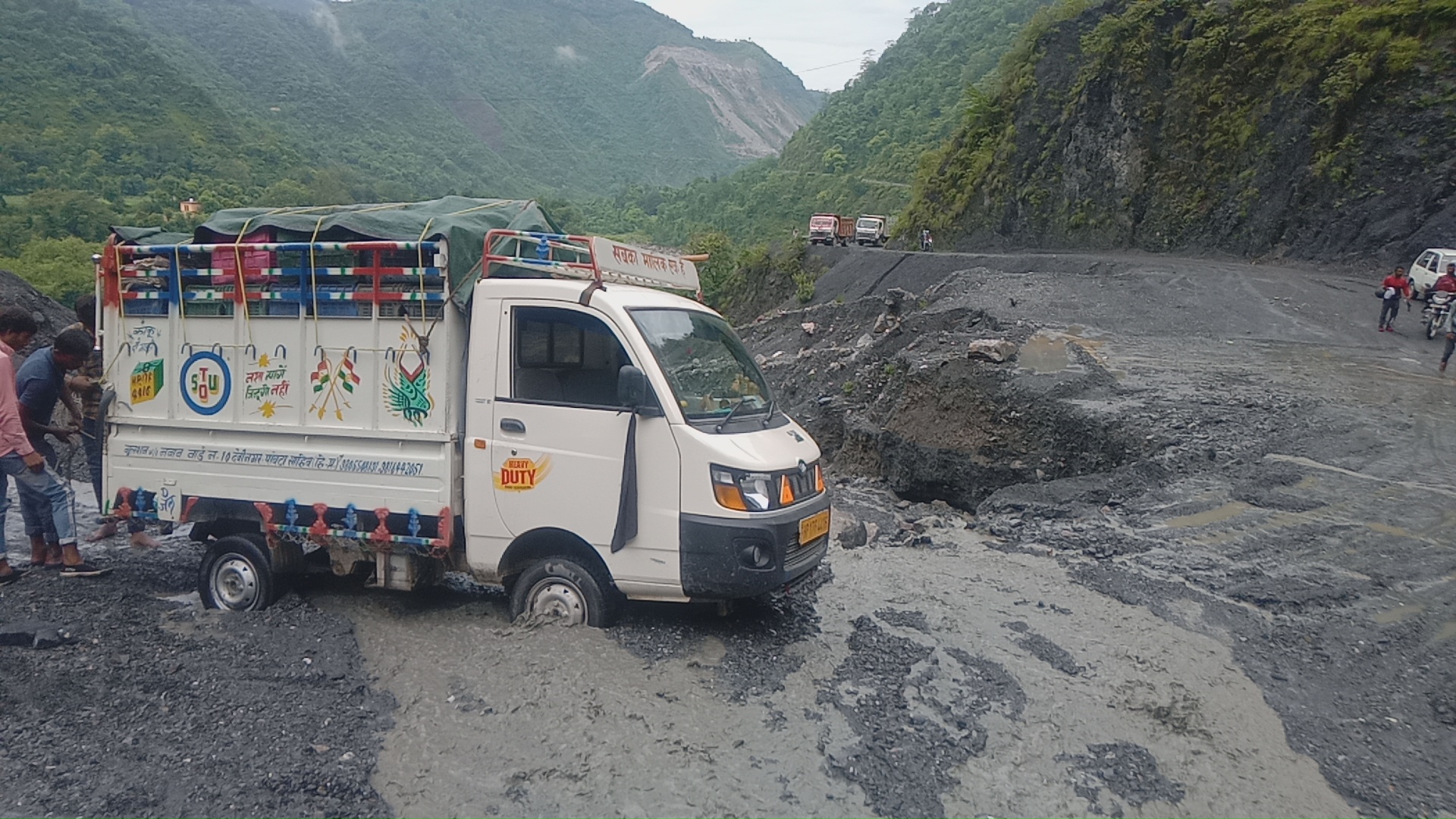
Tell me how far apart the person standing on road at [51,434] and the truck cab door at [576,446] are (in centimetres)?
352

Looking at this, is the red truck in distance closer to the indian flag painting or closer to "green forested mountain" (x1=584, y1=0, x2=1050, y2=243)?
"green forested mountain" (x1=584, y1=0, x2=1050, y2=243)

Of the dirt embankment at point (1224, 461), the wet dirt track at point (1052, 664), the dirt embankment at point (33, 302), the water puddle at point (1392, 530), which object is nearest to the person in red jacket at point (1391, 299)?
the dirt embankment at point (1224, 461)

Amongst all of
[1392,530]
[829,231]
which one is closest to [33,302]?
[1392,530]

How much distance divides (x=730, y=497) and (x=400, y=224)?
2671 mm

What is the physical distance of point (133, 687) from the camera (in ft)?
15.5

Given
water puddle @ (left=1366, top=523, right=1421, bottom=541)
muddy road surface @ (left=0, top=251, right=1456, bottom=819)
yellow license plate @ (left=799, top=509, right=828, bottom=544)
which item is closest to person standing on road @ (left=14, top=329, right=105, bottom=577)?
muddy road surface @ (left=0, top=251, right=1456, bottom=819)

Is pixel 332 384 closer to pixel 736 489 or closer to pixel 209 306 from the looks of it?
pixel 209 306

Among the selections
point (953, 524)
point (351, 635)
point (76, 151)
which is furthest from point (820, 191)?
point (351, 635)

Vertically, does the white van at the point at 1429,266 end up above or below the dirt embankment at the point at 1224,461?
above

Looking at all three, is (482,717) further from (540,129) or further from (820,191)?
(540,129)

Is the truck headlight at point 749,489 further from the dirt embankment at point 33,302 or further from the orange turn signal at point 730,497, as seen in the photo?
the dirt embankment at point 33,302

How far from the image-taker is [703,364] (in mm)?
5488

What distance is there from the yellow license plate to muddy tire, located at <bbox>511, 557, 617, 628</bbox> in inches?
44.7

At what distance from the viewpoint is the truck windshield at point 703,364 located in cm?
521
